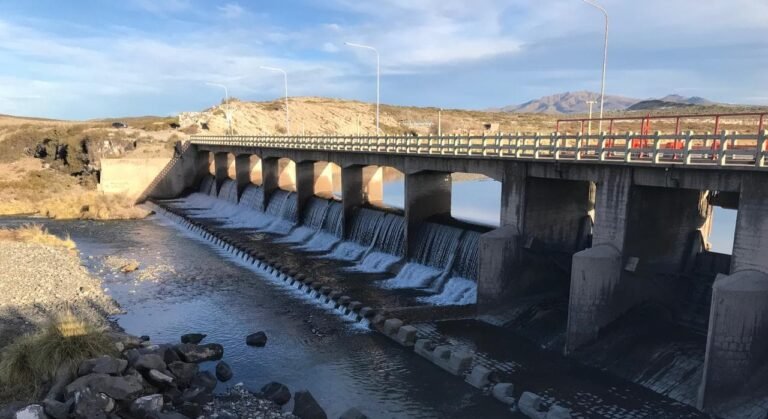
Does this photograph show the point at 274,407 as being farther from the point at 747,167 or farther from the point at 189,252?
the point at 189,252

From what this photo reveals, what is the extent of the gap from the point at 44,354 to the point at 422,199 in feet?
69.1

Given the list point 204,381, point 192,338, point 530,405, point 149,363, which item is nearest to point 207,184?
point 192,338

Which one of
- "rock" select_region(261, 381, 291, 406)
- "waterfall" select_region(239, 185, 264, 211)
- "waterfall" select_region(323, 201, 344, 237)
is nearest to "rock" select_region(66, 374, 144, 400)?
"rock" select_region(261, 381, 291, 406)

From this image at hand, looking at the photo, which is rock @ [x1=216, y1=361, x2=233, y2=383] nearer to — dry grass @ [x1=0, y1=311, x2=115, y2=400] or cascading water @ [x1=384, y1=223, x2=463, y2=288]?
dry grass @ [x1=0, y1=311, x2=115, y2=400]

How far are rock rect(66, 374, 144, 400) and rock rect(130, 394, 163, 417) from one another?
14.0 inches

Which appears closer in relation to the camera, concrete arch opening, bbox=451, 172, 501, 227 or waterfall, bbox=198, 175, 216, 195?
concrete arch opening, bbox=451, 172, 501, 227

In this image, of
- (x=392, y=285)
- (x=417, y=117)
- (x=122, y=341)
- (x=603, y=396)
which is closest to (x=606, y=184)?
(x=603, y=396)

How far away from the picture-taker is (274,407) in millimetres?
16469

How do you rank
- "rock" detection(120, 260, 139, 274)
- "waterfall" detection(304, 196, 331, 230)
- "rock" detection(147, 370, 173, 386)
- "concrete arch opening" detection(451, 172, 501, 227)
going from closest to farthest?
1. "rock" detection(147, 370, 173, 386)
2. "rock" detection(120, 260, 139, 274)
3. "waterfall" detection(304, 196, 331, 230)
4. "concrete arch opening" detection(451, 172, 501, 227)

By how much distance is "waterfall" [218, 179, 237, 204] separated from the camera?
2278 inches

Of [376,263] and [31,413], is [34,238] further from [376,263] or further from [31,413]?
[31,413]

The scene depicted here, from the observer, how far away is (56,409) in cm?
1392

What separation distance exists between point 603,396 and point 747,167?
8163mm

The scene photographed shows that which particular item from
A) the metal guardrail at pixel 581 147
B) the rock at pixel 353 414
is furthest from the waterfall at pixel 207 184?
the rock at pixel 353 414
